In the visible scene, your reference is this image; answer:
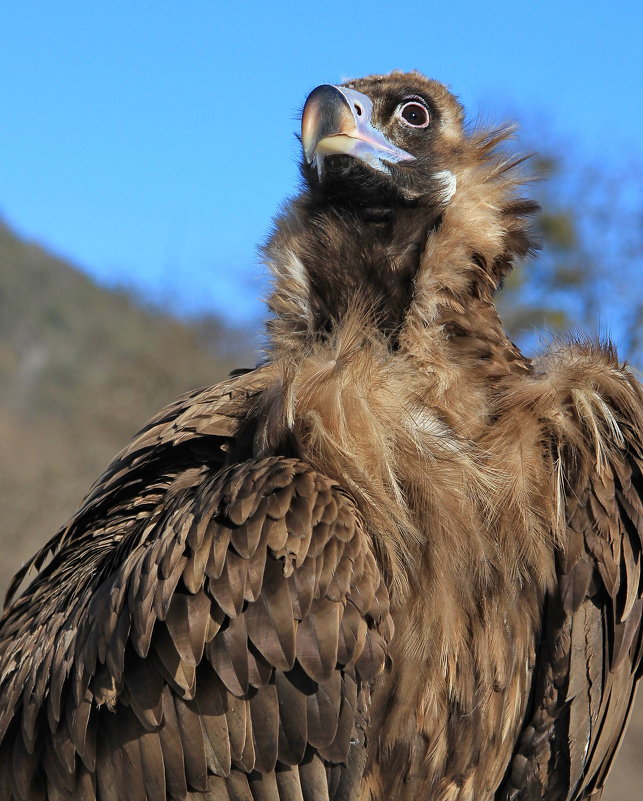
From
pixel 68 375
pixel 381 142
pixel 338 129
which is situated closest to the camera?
pixel 338 129

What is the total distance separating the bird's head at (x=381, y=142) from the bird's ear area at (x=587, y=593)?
91cm

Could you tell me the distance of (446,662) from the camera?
3.02 meters

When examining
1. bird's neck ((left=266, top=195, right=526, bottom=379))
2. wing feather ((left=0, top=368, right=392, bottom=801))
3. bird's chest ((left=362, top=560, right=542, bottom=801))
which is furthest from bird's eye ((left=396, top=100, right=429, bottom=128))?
bird's chest ((left=362, top=560, right=542, bottom=801))

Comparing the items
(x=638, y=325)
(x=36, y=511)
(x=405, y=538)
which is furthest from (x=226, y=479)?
(x=638, y=325)

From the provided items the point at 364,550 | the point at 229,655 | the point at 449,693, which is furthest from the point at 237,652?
the point at 449,693

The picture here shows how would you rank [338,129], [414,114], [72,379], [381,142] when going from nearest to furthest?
[338,129] → [381,142] → [414,114] → [72,379]

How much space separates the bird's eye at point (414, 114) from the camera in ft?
12.5

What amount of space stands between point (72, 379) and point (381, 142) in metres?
26.9

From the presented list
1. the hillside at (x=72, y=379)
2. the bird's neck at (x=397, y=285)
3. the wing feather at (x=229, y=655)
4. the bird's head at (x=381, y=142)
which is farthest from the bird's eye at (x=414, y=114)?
the hillside at (x=72, y=379)

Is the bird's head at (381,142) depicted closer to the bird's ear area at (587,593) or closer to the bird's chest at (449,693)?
the bird's ear area at (587,593)

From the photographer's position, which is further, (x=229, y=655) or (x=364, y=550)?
(x=364, y=550)

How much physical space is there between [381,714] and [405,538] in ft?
1.70

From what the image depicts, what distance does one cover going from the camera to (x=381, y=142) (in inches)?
146

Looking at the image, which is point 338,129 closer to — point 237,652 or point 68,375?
point 237,652
